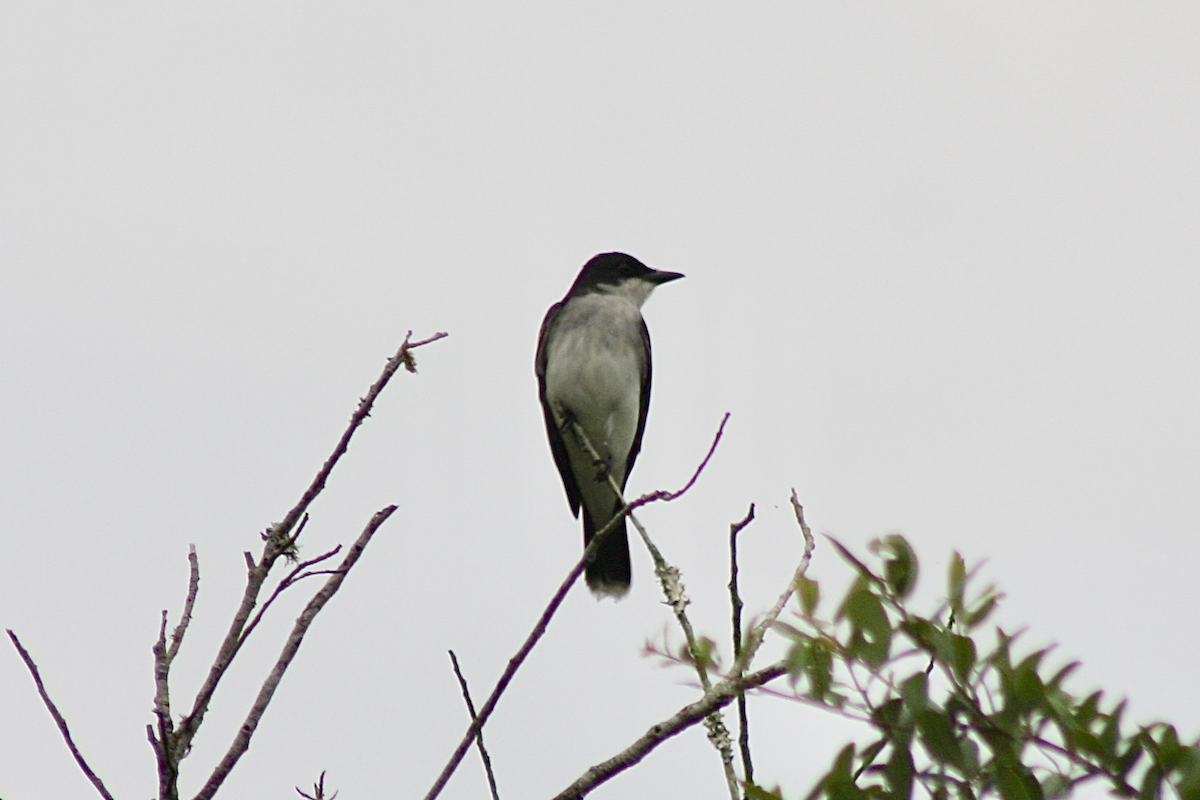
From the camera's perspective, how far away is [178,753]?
10.1 feet

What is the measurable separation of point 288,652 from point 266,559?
0.30 metres

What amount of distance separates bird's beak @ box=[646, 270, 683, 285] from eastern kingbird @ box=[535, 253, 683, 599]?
27cm

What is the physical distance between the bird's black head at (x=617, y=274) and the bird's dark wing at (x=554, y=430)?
360 mm

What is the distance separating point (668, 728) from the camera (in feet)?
10.0

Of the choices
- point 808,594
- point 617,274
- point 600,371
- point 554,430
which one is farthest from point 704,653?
point 617,274

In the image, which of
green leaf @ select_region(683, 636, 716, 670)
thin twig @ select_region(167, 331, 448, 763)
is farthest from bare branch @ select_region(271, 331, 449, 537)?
green leaf @ select_region(683, 636, 716, 670)

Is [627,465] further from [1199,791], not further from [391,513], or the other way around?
[1199,791]

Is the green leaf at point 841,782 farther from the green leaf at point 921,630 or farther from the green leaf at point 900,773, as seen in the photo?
the green leaf at point 921,630

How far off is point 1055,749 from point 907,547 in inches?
14.6

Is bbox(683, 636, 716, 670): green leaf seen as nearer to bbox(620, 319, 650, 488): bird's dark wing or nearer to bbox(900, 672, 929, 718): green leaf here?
bbox(900, 672, 929, 718): green leaf

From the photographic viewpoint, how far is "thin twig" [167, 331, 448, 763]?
3.12 m

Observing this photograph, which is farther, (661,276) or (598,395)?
(661,276)

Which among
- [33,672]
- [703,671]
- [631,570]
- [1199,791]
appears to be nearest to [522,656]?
[703,671]

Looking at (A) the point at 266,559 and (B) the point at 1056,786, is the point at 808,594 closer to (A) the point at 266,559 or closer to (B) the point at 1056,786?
(B) the point at 1056,786
